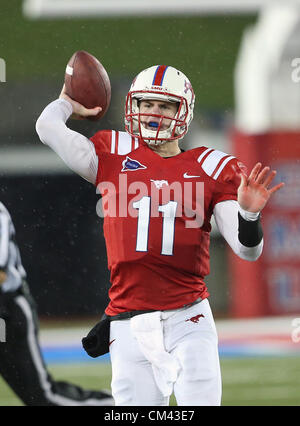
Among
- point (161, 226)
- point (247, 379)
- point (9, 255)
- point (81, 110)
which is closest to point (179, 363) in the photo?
point (161, 226)

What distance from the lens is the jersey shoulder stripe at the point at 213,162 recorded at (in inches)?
101

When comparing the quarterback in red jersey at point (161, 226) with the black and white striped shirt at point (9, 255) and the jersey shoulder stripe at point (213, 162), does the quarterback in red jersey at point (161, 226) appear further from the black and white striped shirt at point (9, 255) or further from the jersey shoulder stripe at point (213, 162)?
the black and white striped shirt at point (9, 255)

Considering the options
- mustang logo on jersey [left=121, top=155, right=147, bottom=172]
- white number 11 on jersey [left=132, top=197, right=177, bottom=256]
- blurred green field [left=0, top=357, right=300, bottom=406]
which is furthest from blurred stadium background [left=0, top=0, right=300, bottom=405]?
white number 11 on jersey [left=132, top=197, right=177, bottom=256]

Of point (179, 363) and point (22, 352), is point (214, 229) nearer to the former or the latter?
point (22, 352)

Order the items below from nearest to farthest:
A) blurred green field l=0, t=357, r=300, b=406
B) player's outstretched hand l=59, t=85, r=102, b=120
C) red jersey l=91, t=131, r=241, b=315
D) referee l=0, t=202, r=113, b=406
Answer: red jersey l=91, t=131, r=241, b=315 < player's outstretched hand l=59, t=85, r=102, b=120 < referee l=0, t=202, r=113, b=406 < blurred green field l=0, t=357, r=300, b=406

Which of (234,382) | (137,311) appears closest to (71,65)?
(137,311)

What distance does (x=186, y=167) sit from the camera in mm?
2588

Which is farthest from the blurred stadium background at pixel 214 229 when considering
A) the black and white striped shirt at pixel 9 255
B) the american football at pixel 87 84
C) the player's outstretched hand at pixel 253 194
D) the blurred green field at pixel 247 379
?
the player's outstretched hand at pixel 253 194

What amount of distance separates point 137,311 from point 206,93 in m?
14.3

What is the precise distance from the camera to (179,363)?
243 centimetres

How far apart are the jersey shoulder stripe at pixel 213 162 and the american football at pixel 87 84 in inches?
15.2

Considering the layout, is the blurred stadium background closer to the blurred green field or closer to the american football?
the blurred green field

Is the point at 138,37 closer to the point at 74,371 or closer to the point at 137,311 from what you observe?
the point at 74,371

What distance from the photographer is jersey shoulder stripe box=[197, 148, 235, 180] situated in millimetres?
2566
